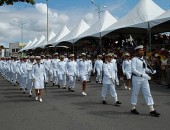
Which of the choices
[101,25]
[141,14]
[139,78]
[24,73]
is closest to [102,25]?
[101,25]

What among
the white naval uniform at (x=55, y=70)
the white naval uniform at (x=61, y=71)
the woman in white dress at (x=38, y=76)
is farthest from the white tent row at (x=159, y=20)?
the woman in white dress at (x=38, y=76)

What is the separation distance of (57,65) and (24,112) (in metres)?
8.97

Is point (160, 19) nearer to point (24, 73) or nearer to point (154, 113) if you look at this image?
point (24, 73)

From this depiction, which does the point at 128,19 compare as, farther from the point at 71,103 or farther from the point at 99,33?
the point at 71,103

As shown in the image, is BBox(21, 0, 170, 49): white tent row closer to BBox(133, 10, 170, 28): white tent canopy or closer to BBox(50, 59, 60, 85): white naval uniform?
BBox(133, 10, 170, 28): white tent canopy

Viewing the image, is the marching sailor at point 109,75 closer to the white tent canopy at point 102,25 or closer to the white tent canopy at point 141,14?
the white tent canopy at point 141,14

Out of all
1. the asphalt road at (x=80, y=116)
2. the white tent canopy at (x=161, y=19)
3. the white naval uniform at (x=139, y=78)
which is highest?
the white tent canopy at (x=161, y=19)

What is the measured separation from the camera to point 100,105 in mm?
11266

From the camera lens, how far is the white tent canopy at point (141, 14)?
20.5 metres

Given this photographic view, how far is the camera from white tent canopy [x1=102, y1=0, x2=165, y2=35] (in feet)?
67.3

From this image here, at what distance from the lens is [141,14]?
21.0 meters

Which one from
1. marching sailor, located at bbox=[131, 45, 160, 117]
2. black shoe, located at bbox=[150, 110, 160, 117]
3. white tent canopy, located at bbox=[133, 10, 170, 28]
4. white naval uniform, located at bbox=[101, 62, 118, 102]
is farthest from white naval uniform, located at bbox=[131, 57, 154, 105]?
white tent canopy, located at bbox=[133, 10, 170, 28]

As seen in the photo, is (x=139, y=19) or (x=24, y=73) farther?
(x=139, y=19)

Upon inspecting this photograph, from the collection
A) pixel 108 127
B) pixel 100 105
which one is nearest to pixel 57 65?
pixel 100 105
